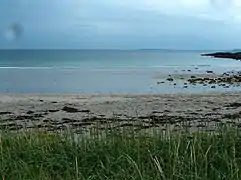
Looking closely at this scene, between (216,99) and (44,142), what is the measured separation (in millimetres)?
17246

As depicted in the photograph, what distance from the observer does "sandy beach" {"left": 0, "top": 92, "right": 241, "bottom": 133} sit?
50.8ft

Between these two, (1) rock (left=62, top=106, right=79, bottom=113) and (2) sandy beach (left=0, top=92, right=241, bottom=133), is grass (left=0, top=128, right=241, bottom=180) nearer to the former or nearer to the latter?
(2) sandy beach (left=0, top=92, right=241, bottom=133)

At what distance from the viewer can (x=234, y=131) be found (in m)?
5.71

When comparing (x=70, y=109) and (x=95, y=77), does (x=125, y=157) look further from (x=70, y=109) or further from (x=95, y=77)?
(x=95, y=77)

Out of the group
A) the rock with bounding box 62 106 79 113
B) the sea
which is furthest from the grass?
the sea

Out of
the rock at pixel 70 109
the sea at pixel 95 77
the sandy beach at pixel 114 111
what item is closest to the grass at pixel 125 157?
the sandy beach at pixel 114 111

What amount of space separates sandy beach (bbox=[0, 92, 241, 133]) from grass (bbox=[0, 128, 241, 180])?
331 inches

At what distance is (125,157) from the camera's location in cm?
502

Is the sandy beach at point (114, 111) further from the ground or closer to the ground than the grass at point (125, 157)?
closer to the ground

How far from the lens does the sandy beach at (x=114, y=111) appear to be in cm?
1547

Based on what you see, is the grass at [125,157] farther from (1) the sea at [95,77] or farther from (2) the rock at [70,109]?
(1) the sea at [95,77]

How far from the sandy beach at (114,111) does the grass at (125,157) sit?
8.42 m

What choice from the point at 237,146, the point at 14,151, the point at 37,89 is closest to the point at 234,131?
the point at 237,146

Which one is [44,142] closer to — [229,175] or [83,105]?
[229,175]
